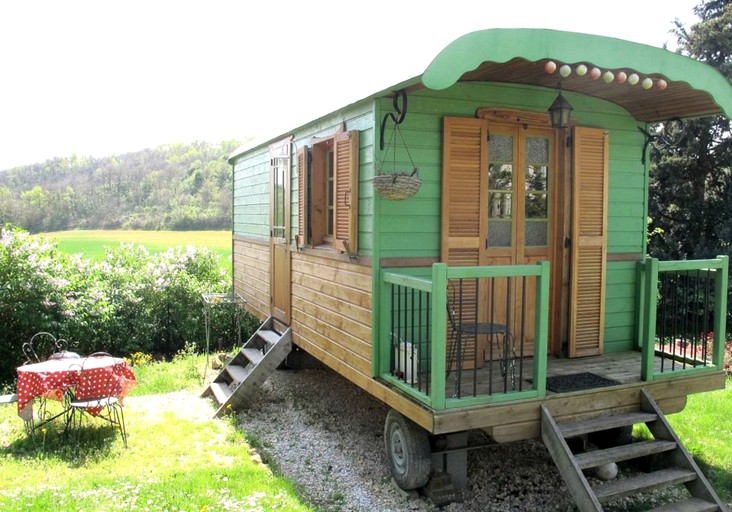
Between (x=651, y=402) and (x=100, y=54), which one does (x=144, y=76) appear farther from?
(x=651, y=402)

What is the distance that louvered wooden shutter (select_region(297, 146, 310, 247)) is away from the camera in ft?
20.8

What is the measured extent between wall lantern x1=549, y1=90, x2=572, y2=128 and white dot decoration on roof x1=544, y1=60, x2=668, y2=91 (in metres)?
0.32

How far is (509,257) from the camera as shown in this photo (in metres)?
5.36

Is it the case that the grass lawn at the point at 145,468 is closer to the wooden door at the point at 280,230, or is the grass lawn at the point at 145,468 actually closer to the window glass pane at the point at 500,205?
the wooden door at the point at 280,230

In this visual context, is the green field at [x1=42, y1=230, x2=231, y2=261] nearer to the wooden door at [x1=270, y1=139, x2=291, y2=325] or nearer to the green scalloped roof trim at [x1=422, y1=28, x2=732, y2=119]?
the wooden door at [x1=270, y1=139, x2=291, y2=325]

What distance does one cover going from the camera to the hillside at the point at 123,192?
41.1 metres

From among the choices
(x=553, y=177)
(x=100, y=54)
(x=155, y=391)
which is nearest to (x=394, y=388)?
(x=553, y=177)

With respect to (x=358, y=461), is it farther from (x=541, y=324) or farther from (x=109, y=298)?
(x=109, y=298)

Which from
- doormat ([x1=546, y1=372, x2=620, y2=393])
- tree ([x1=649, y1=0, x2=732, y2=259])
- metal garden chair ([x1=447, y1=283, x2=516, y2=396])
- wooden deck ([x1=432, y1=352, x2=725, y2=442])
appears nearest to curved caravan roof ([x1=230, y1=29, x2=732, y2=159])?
metal garden chair ([x1=447, y1=283, x2=516, y2=396])

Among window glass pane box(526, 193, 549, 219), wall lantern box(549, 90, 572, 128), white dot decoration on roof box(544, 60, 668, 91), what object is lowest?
window glass pane box(526, 193, 549, 219)

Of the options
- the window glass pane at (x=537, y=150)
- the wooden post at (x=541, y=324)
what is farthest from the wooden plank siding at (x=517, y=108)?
the wooden post at (x=541, y=324)

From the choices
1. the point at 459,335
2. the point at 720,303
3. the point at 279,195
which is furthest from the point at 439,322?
the point at 279,195

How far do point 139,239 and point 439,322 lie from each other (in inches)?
1338

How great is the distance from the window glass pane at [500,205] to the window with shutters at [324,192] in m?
1.24
